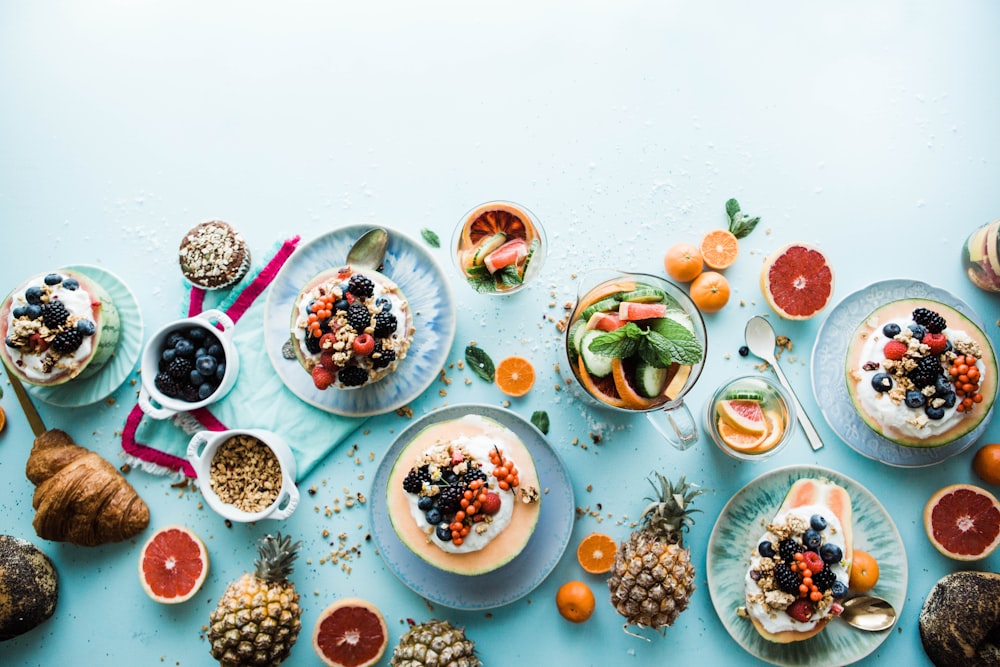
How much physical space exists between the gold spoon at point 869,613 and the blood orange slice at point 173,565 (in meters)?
2.63

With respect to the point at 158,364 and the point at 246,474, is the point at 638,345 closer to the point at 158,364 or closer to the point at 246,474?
the point at 246,474

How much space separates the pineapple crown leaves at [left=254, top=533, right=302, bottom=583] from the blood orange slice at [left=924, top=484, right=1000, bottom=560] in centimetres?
262

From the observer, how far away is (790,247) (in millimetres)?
2812

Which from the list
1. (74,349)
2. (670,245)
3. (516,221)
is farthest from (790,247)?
(74,349)

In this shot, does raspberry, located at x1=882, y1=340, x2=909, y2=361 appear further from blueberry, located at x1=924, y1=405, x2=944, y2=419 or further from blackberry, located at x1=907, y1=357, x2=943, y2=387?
blueberry, located at x1=924, y1=405, x2=944, y2=419

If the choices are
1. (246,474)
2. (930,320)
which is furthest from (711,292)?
(246,474)

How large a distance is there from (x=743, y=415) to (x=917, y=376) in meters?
0.66

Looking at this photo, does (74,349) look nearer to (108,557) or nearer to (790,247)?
(108,557)

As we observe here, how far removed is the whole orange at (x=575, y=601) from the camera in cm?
273

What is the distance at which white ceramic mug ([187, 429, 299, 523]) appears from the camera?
268cm

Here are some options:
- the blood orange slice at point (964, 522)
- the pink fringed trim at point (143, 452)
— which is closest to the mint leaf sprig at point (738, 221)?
the blood orange slice at point (964, 522)

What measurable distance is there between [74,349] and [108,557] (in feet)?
3.05

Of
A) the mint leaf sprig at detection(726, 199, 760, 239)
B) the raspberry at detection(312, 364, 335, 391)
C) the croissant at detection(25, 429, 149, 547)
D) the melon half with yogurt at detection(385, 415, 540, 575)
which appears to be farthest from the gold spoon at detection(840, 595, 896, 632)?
the croissant at detection(25, 429, 149, 547)

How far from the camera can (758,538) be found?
2.76 meters
